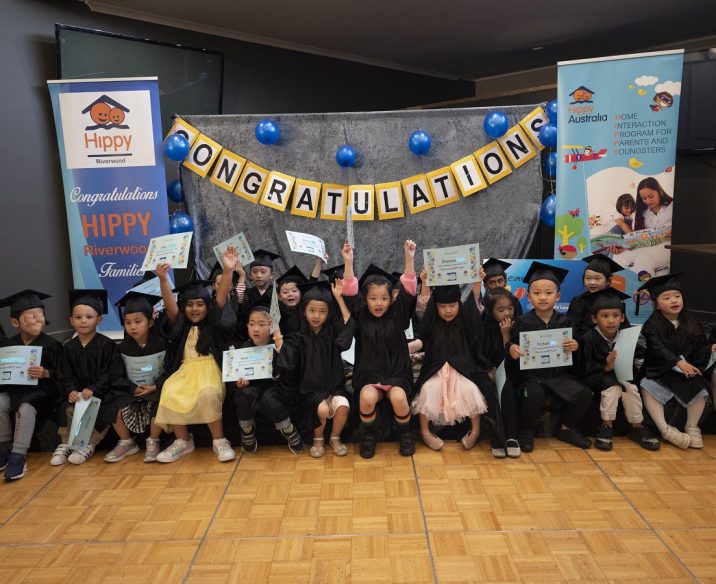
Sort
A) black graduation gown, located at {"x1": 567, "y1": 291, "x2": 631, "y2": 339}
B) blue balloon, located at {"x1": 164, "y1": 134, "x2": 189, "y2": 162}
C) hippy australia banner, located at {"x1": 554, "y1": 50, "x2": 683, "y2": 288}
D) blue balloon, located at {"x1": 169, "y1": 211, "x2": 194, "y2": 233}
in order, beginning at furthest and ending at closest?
blue balloon, located at {"x1": 169, "y1": 211, "x2": 194, "y2": 233} < blue balloon, located at {"x1": 164, "y1": 134, "x2": 189, "y2": 162} < hippy australia banner, located at {"x1": 554, "y1": 50, "x2": 683, "y2": 288} < black graduation gown, located at {"x1": 567, "y1": 291, "x2": 631, "y2": 339}

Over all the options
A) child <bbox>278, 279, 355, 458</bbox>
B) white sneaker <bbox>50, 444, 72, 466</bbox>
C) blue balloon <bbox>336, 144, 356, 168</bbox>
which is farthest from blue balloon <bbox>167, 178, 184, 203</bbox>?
white sneaker <bbox>50, 444, 72, 466</bbox>

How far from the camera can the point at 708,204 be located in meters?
6.02

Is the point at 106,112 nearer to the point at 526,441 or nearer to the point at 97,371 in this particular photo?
the point at 97,371

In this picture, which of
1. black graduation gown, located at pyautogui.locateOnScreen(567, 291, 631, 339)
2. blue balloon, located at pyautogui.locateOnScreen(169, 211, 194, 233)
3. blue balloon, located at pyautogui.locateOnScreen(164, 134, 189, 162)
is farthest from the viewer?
blue balloon, located at pyautogui.locateOnScreen(169, 211, 194, 233)

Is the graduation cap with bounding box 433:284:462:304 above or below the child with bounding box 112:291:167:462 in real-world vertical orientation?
above

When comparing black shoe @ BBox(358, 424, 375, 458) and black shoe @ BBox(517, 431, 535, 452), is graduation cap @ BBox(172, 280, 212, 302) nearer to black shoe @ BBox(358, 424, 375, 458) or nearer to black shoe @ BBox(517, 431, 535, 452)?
black shoe @ BBox(358, 424, 375, 458)

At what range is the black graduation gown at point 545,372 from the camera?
11.0ft

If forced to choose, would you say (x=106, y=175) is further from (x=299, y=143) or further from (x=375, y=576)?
(x=375, y=576)

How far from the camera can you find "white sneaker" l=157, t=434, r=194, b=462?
330cm

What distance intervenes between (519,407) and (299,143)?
292 cm

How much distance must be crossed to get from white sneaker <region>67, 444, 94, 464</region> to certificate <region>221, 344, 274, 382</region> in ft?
2.88

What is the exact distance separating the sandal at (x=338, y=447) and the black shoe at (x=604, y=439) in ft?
4.65

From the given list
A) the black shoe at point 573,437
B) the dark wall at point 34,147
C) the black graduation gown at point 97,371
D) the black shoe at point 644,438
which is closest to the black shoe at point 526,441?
the black shoe at point 573,437

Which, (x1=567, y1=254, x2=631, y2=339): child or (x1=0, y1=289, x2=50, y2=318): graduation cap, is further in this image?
(x1=567, y1=254, x2=631, y2=339): child
